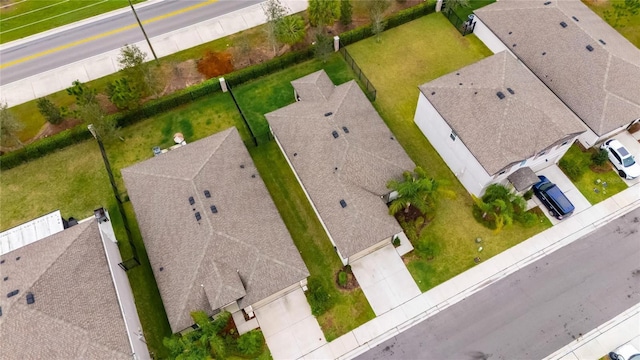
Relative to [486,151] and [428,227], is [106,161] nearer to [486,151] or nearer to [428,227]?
[428,227]

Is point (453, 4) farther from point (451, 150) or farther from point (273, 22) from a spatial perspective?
point (273, 22)

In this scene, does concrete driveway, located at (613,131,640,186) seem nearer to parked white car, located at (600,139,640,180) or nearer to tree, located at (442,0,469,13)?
parked white car, located at (600,139,640,180)

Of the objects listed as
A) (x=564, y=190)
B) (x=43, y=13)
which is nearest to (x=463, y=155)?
(x=564, y=190)

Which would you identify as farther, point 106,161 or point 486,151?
point 106,161

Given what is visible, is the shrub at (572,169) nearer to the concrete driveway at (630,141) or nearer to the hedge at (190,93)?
the concrete driveway at (630,141)

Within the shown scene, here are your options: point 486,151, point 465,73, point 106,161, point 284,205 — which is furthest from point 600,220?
point 106,161

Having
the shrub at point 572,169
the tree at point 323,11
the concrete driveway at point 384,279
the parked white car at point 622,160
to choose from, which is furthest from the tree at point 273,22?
the parked white car at point 622,160

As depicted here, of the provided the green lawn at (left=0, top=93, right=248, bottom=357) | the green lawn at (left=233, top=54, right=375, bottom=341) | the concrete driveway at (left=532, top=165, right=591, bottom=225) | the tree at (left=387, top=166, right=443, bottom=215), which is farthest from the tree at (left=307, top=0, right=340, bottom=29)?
the concrete driveway at (left=532, top=165, right=591, bottom=225)
